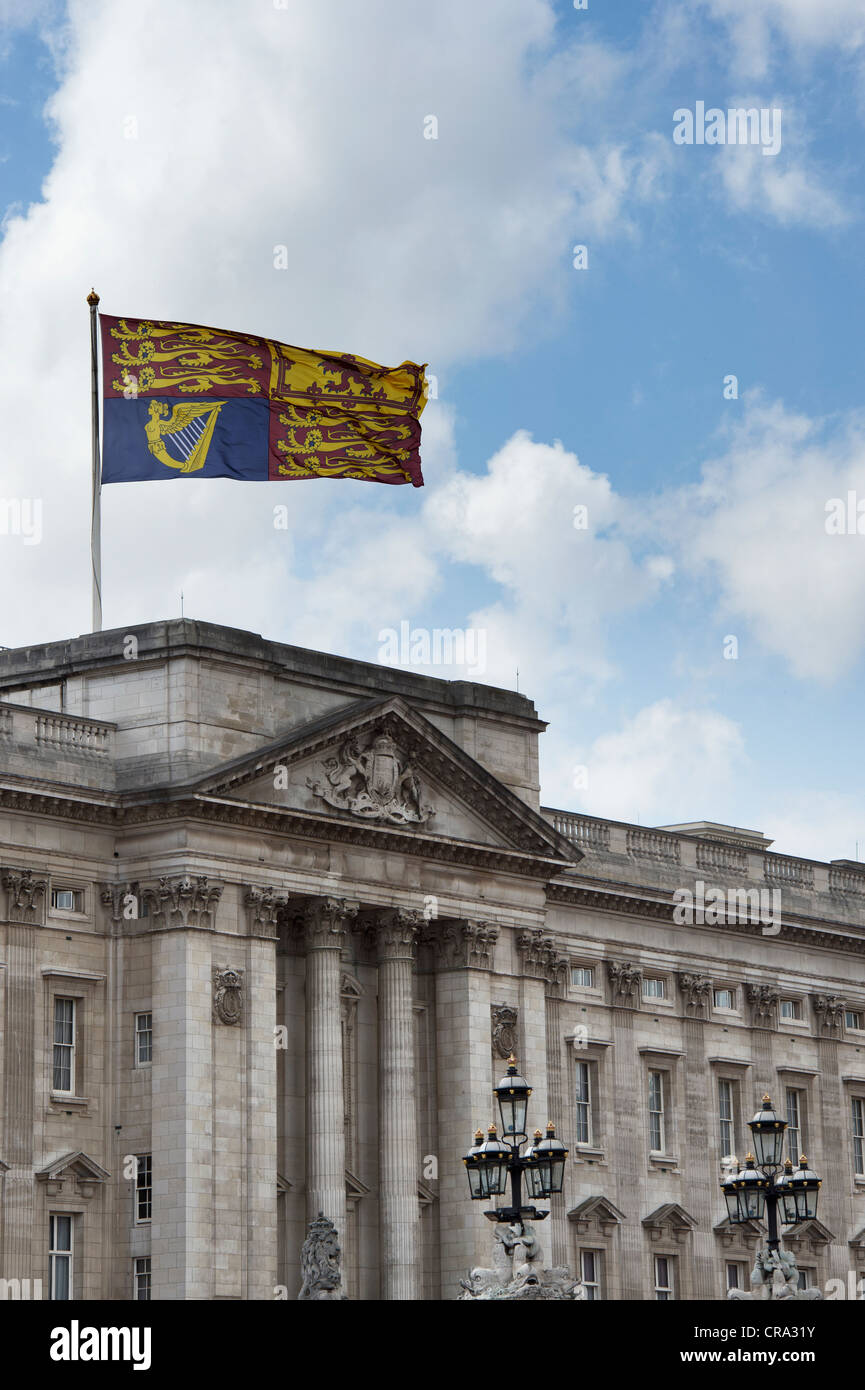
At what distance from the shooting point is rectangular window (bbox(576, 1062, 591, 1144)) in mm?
71250

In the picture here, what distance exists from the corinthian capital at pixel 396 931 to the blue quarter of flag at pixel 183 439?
10.3m

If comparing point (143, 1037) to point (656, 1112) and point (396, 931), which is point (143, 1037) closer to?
point (396, 931)

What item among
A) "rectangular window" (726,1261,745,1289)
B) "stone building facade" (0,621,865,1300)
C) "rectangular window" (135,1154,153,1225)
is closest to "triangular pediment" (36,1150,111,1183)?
"stone building facade" (0,621,865,1300)

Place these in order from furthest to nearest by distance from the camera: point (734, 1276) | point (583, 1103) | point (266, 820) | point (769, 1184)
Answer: point (734, 1276), point (583, 1103), point (266, 820), point (769, 1184)

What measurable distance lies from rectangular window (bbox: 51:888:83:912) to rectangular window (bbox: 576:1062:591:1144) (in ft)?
53.9

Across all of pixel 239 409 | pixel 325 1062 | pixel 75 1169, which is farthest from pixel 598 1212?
pixel 239 409

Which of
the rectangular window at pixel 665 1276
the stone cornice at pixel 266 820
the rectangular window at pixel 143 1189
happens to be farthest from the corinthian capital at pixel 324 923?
the rectangular window at pixel 665 1276

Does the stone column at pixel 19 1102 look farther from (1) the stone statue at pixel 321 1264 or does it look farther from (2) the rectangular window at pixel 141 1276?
(1) the stone statue at pixel 321 1264

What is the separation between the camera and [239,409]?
63906mm

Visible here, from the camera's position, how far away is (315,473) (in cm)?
6469

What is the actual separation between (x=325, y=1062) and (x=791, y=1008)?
20498 mm

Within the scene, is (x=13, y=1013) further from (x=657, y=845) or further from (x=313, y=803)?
(x=657, y=845)
